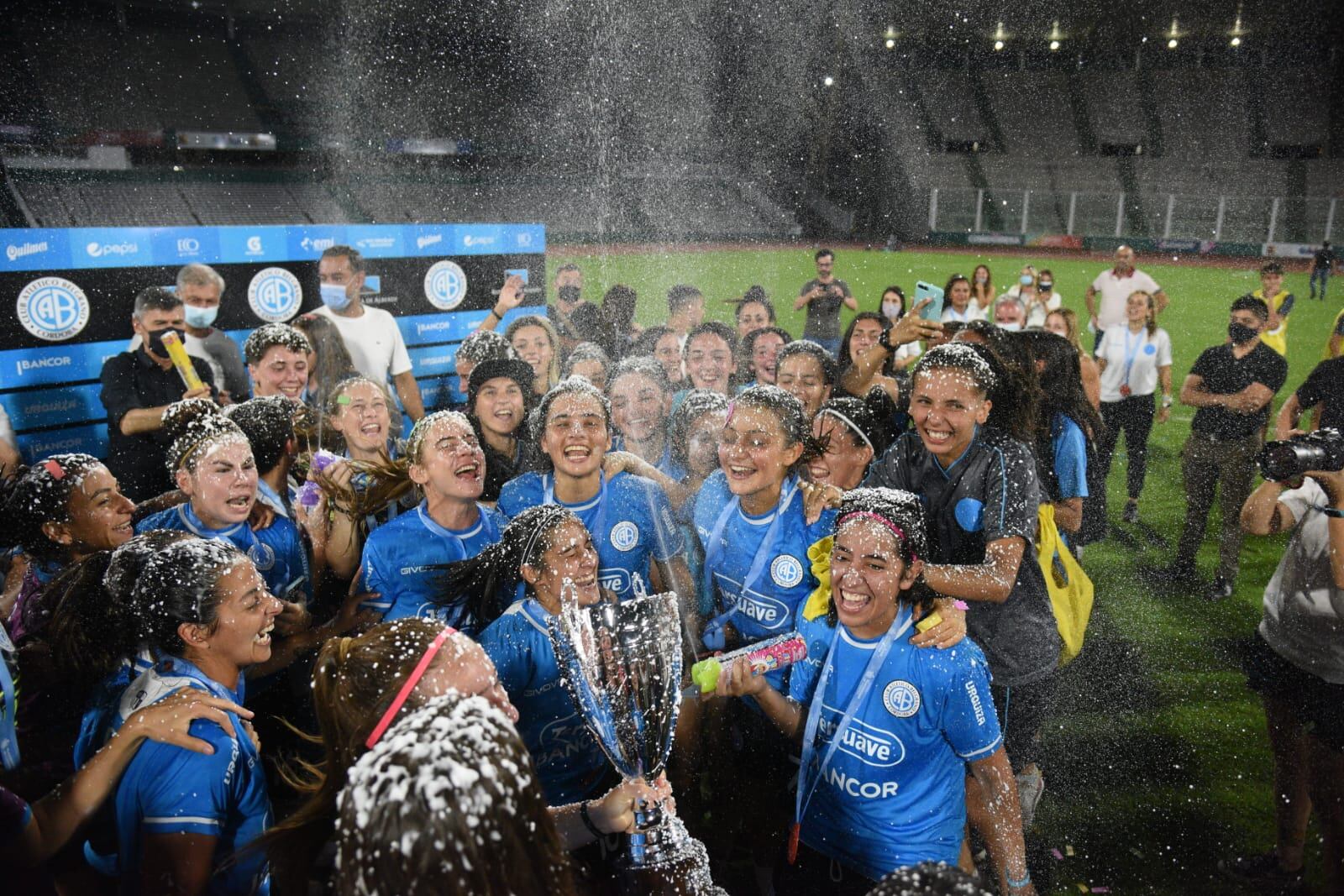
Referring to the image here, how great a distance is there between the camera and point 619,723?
1.72 meters

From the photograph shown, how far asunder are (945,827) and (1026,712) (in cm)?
82

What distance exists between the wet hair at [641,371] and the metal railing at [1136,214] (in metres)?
21.2

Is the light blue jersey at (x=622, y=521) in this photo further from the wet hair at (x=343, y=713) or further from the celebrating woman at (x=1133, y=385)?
the celebrating woman at (x=1133, y=385)

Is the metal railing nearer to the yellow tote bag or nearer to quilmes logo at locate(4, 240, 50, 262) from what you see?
the yellow tote bag

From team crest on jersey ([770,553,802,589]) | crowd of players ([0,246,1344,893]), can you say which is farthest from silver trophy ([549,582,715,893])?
team crest on jersey ([770,553,802,589])

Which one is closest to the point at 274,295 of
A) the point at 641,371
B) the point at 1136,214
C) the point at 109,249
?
the point at 109,249

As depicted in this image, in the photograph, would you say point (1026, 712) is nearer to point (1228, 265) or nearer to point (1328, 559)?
point (1328, 559)

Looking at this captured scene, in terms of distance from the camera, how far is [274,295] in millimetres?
6746

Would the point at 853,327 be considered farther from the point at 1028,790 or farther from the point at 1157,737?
the point at 1028,790

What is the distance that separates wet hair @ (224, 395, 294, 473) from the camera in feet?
11.5

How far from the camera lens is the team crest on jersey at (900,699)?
225cm

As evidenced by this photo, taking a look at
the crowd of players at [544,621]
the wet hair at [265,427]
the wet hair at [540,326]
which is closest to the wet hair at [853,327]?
the crowd of players at [544,621]

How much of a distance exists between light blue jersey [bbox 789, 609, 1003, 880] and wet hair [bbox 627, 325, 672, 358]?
383 cm

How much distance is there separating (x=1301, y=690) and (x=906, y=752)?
1.63m
